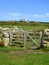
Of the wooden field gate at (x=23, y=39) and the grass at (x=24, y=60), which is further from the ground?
the wooden field gate at (x=23, y=39)

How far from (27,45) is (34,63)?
36.6ft

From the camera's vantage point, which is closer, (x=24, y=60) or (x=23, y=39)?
(x=24, y=60)

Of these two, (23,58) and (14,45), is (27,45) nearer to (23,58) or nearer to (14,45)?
(14,45)

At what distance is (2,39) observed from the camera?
27.0m

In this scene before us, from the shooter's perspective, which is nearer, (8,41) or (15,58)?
(15,58)

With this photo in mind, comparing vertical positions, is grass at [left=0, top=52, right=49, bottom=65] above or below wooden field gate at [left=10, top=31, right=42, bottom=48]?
below

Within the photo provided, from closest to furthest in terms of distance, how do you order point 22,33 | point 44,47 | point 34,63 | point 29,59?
point 34,63 < point 29,59 < point 44,47 < point 22,33

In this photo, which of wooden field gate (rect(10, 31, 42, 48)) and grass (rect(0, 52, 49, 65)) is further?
wooden field gate (rect(10, 31, 42, 48))

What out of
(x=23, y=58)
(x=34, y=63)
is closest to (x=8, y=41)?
(x=23, y=58)

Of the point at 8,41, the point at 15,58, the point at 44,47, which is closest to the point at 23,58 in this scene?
the point at 15,58

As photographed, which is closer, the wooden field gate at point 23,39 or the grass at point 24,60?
the grass at point 24,60

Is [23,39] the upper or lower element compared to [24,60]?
upper

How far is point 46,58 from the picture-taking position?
1820 centimetres

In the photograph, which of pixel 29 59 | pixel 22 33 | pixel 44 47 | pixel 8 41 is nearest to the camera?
pixel 29 59
